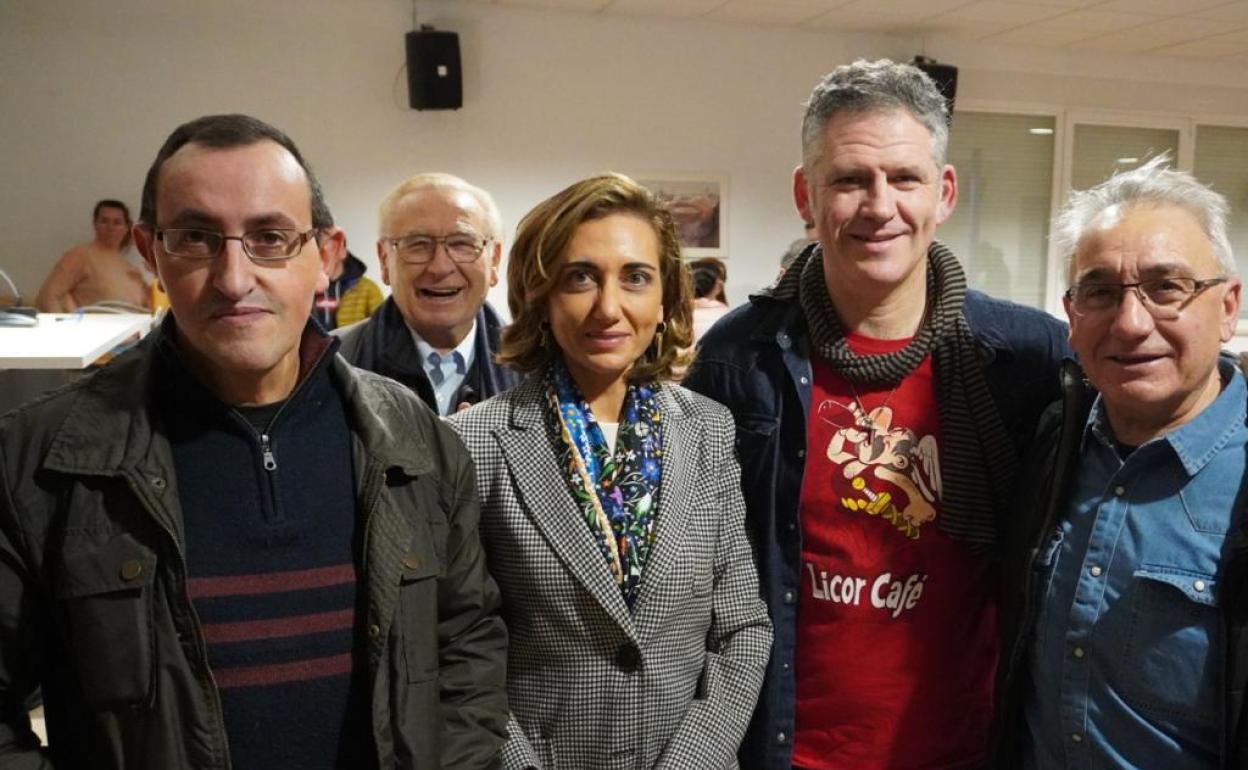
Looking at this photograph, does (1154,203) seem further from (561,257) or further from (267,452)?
(267,452)

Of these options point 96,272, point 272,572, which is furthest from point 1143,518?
point 96,272

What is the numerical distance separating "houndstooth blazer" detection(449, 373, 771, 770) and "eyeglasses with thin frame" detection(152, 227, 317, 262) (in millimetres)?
431

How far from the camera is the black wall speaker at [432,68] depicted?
620 cm

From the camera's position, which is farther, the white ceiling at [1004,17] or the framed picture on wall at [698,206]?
the framed picture on wall at [698,206]

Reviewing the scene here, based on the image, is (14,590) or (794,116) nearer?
(14,590)

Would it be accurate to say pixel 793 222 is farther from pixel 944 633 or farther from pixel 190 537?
pixel 190 537

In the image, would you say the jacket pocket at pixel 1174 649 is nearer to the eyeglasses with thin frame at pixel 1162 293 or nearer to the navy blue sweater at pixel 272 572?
the eyeglasses with thin frame at pixel 1162 293

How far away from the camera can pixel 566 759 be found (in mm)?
1433

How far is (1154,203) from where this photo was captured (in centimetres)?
137

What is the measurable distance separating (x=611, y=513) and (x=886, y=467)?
1.61ft

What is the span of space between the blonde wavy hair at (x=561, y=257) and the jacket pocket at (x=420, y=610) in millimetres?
439

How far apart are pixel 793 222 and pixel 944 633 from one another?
6.17 meters

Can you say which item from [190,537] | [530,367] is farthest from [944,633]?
[190,537]

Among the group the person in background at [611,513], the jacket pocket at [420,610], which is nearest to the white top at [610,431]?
the person in background at [611,513]
